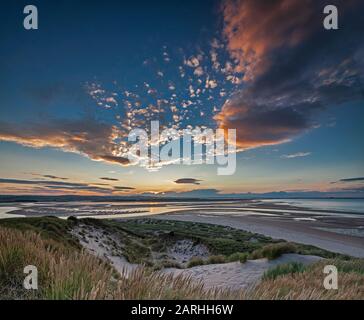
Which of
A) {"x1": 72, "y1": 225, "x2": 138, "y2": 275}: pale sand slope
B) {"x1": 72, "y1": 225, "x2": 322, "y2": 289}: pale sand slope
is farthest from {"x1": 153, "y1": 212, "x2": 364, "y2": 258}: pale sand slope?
{"x1": 72, "y1": 225, "x2": 138, "y2": 275}: pale sand slope

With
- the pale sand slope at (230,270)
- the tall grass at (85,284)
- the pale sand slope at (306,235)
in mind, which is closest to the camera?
the tall grass at (85,284)

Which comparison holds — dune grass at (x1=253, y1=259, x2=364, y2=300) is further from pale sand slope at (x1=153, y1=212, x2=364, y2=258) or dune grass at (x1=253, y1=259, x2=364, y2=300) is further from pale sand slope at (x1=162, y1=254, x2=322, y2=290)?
pale sand slope at (x1=153, y1=212, x2=364, y2=258)

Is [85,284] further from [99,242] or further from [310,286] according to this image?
[99,242]

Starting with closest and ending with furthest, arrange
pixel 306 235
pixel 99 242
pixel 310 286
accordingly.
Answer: pixel 310 286 < pixel 99 242 < pixel 306 235

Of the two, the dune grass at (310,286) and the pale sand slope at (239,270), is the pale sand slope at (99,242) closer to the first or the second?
the pale sand slope at (239,270)

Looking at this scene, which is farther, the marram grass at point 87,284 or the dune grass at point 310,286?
the dune grass at point 310,286

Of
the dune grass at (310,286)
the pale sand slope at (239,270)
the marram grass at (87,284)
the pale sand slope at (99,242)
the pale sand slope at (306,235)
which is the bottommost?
the pale sand slope at (306,235)

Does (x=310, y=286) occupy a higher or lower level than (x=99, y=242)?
higher

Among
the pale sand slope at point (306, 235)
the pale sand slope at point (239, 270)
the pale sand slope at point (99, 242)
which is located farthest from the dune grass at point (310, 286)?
the pale sand slope at point (99, 242)

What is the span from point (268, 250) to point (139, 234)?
13255 mm

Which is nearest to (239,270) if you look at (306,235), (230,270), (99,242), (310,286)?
(230,270)

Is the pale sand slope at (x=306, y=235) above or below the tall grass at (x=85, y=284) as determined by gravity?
below

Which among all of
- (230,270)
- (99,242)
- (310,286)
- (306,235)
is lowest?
(306,235)
